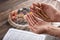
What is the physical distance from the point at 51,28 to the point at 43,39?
9 cm

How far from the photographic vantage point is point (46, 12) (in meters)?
1.02

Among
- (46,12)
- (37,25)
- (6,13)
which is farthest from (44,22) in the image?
(6,13)

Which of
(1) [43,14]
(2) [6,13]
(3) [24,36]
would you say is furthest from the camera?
(2) [6,13]

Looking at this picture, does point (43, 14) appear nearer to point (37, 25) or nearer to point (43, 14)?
point (43, 14)

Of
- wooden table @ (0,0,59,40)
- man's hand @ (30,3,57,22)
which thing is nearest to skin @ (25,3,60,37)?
man's hand @ (30,3,57,22)

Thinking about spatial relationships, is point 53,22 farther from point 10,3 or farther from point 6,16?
point 10,3

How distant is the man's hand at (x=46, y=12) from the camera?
99 cm

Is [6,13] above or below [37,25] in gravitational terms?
below

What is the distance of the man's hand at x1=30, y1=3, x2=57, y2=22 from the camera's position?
992 mm

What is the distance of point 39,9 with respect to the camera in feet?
3.28

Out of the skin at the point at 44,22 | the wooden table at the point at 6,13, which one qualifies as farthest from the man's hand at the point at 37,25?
the wooden table at the point at 6,13

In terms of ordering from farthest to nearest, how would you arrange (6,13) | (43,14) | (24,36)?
(6,13) < (43,14) < (24,36)

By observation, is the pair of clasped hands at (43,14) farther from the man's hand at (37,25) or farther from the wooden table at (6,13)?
the wooden table at (6,13)

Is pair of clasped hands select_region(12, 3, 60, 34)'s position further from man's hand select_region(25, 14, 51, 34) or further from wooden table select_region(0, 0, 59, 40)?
wooden table select_region(0, 0, 59, 40)
